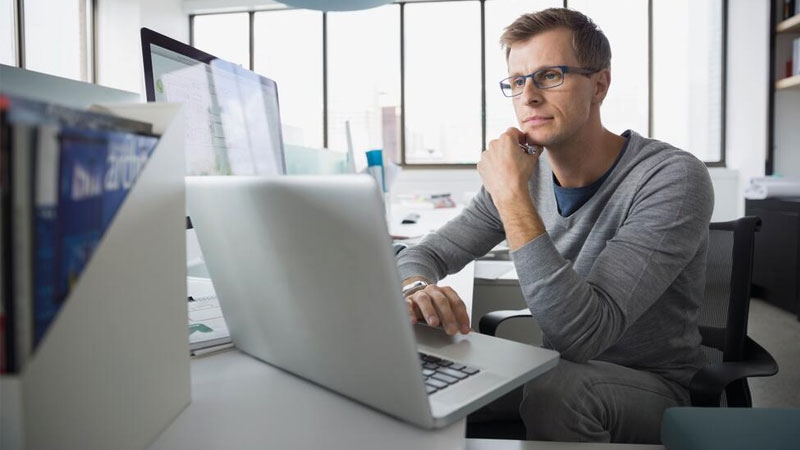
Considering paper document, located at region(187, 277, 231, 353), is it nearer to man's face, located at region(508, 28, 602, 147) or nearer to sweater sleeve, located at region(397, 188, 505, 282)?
sweater sleeve, located at region(397, 188, 505, 282)

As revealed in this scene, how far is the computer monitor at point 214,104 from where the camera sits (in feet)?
3.26

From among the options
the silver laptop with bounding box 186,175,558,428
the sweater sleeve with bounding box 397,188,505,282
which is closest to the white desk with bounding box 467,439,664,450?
the silver laptop with bounding box 186,175,558,428

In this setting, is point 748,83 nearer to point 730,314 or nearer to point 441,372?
point 730,314

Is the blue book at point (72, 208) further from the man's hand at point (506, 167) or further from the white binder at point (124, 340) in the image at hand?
the man's hand at point (506, 167)

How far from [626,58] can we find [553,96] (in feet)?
16.2

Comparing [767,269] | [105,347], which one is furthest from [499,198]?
[767,269]

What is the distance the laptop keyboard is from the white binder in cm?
26

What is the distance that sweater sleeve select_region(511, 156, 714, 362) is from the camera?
0.87 meters

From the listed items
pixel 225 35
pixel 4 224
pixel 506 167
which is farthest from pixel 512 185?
pixel 225 35

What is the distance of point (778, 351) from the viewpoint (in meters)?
2.96

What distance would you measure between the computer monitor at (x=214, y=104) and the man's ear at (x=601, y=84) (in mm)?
735

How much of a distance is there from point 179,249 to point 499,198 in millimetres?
644

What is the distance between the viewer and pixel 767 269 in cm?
398

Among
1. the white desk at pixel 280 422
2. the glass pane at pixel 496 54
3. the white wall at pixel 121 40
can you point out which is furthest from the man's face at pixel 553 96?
the white wall at pixel 121 40
